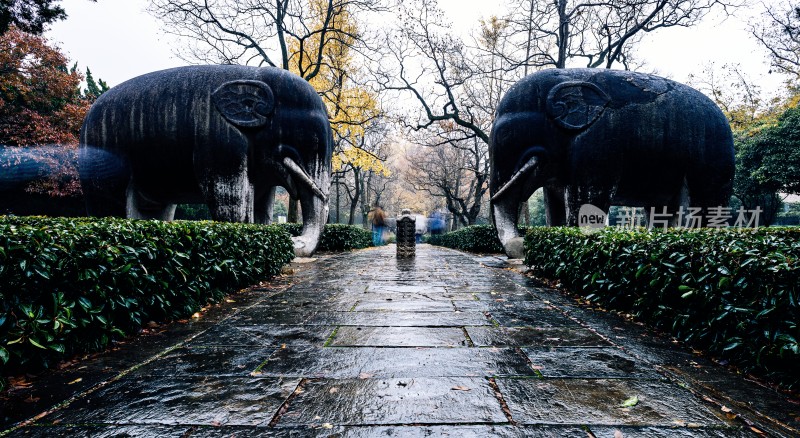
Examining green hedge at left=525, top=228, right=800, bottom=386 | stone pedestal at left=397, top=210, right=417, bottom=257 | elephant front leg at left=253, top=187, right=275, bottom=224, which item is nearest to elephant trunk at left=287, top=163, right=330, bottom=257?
elephant front leg at left=253, top=187, right=275, bottom=224

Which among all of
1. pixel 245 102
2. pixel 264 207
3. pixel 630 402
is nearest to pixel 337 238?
pixel 264 207

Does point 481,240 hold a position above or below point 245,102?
below

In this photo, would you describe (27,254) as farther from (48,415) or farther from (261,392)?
(261,392)

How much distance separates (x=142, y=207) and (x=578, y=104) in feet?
27.0

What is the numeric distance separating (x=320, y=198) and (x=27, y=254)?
5481 millimetres

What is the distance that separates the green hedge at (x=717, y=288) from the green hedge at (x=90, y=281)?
13.4 feet

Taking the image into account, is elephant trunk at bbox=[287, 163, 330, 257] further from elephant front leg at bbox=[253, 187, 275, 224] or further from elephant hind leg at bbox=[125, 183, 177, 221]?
elephant hind leg at bbox=[125, 183, 177, 221]

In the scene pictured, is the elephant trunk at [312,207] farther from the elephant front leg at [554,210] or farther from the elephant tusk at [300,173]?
the elephant front leg at [554,210]

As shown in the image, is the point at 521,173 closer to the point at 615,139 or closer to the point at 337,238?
the point at 615,139

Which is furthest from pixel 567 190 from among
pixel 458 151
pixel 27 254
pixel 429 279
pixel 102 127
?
pixel 458 151

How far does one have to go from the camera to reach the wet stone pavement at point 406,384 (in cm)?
172

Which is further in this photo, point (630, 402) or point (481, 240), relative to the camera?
point (481, 240)

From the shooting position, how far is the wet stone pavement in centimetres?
172

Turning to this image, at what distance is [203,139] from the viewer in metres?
6.51
